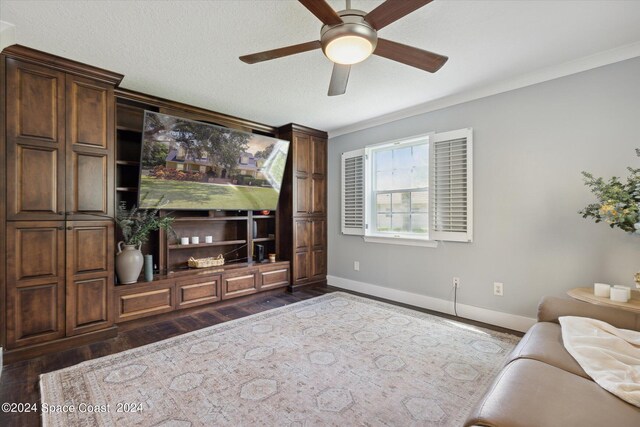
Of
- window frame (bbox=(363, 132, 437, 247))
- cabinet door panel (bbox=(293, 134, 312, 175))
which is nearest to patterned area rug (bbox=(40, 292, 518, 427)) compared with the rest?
window frame (bbox=(363, 132, 437, 247))

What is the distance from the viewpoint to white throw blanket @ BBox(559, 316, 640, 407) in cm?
120

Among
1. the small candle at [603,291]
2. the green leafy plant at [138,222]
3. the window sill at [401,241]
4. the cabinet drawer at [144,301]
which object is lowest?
the cabinet drawer at [144,301]

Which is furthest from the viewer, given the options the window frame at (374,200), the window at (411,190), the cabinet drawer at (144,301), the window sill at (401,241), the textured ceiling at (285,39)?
the window frame at (374,200)

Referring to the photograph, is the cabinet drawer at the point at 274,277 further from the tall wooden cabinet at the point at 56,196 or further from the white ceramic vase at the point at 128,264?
the tall wooden cabinet at the point at 56,196

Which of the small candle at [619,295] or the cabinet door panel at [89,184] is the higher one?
the cabinet door panel at [89,184]

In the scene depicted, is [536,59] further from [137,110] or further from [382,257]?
[137,110]

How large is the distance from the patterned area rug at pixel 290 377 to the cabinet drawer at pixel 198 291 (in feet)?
1.90

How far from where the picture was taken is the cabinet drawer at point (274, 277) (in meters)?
4.05

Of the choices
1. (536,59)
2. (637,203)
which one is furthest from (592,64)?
(637,203)

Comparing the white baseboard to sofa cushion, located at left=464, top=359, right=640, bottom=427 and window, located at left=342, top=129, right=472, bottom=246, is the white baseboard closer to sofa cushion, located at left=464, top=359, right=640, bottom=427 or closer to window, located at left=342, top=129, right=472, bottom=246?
window, located at left=342, top=129, right=472, bottom=246

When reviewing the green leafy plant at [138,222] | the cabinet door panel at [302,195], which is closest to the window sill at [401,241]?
the cabinet door panel at [302,195]

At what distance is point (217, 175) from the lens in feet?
11.9

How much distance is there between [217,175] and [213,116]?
782 millimetres

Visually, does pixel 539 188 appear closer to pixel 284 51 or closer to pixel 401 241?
pixel 401 241
